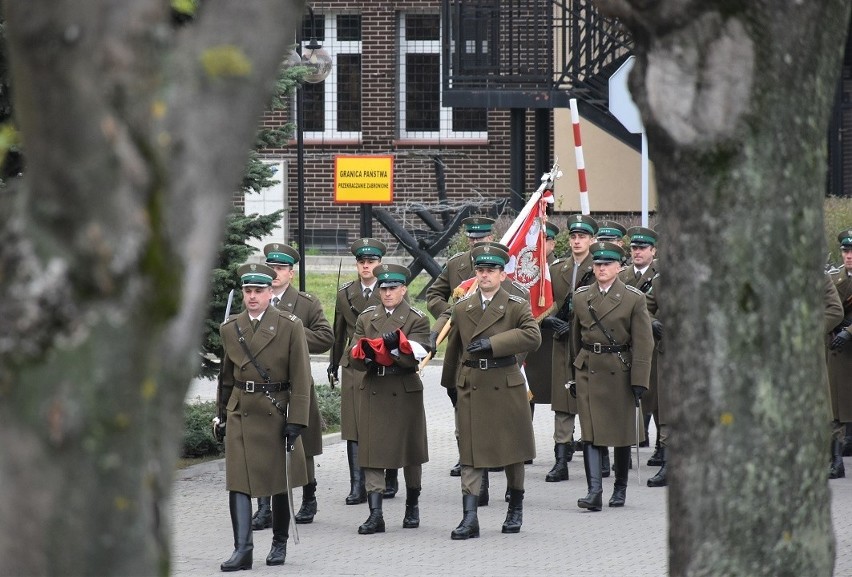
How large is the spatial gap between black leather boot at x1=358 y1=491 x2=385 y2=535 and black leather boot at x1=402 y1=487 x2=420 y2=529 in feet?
0.70

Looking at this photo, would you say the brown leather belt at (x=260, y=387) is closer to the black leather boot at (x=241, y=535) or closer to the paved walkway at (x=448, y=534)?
the black leather boot at (x=241, y=535)

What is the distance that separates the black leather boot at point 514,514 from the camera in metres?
10.6

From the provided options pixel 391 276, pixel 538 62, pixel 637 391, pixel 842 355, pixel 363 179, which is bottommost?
pixel 637 391

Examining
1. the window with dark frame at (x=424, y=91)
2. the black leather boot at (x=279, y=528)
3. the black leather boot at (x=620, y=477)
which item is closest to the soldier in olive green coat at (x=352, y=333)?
the black leather boot at (x=620, y=477)

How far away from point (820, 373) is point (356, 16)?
82.5 ft

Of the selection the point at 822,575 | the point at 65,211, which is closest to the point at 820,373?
the point at 822,575

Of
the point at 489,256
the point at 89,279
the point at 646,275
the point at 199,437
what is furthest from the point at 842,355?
the point at 89,279

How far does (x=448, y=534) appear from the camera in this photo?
10.5 meters

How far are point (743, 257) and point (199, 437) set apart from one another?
9.39m

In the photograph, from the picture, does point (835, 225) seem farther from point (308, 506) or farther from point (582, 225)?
point (308, 506)

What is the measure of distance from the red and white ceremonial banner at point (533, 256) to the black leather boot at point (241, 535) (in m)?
4.66

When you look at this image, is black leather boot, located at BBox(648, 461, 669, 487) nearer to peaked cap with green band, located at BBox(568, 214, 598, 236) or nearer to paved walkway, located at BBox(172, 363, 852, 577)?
paved walkway, located at BBox(172, 363, 852, 577)

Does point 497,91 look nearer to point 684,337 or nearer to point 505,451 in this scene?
point 505,451

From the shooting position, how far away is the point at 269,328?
9.63 metres
